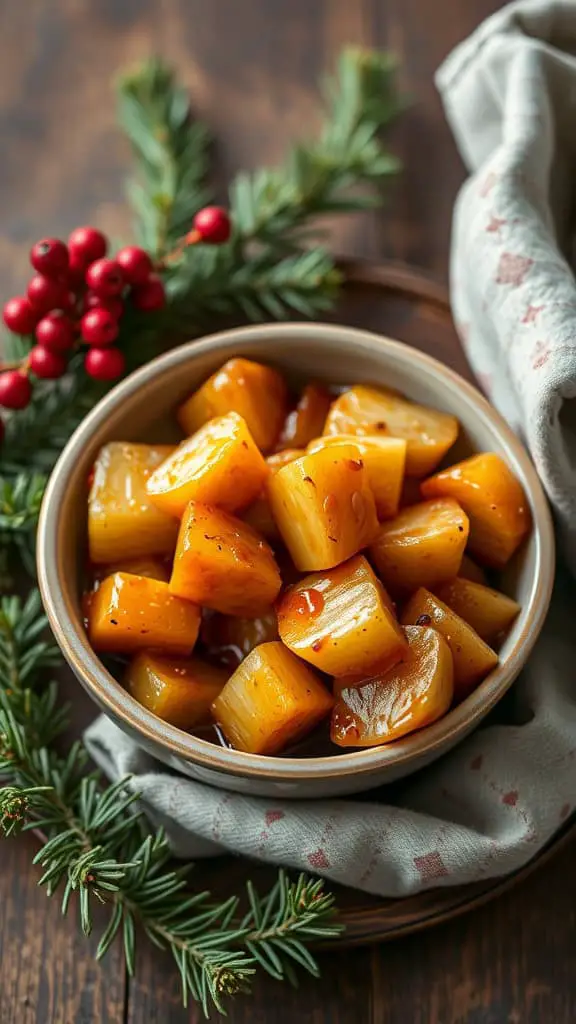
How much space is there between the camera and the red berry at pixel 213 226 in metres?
1.49

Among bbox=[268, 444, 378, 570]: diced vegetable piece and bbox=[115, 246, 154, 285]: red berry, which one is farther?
bbox=[115, 246, 154, 285]: red berry

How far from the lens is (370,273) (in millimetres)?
1564

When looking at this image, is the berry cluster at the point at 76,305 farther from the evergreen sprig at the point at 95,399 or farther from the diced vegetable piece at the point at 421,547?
the diced vegetable piece at the point at 421,547

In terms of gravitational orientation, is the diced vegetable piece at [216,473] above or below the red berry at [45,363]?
below

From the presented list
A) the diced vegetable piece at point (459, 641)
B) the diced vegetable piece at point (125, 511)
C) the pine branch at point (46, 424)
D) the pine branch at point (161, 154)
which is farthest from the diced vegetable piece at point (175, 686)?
the pine branch at point (161, 154)

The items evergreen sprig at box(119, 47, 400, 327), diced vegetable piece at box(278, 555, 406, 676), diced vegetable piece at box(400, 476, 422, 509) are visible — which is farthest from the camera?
evergreen sprig at box(119, 47, 400, 327)

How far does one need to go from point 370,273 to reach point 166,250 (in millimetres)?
292

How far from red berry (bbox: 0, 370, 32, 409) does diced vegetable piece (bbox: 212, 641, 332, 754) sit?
19.7 inches

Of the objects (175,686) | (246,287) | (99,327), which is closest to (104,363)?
(99,327)

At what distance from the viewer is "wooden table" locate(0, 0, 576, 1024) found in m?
1.32

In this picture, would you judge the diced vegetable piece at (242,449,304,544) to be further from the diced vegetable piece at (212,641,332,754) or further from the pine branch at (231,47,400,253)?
the pine branch at (231,47,400,253)

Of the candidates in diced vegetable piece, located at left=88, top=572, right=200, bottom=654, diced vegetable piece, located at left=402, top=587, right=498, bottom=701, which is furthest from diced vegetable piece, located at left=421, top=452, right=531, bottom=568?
diced vegetable piece, located at left=88, top=572, right=200, bottom=654

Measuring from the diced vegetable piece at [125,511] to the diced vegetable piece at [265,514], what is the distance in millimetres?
88

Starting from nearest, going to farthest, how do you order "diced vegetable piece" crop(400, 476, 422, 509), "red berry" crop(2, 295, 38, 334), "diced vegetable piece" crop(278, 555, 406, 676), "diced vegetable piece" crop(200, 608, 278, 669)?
"diced vegetable piece" crop(278, 555, 406, 676) < "diced vegetable piece" crop(200, 608, 278, 669) < "diced vegetable piece" crop(400, 476, 422, 509) < "red berry" crop(2, 295, 38, 334)
